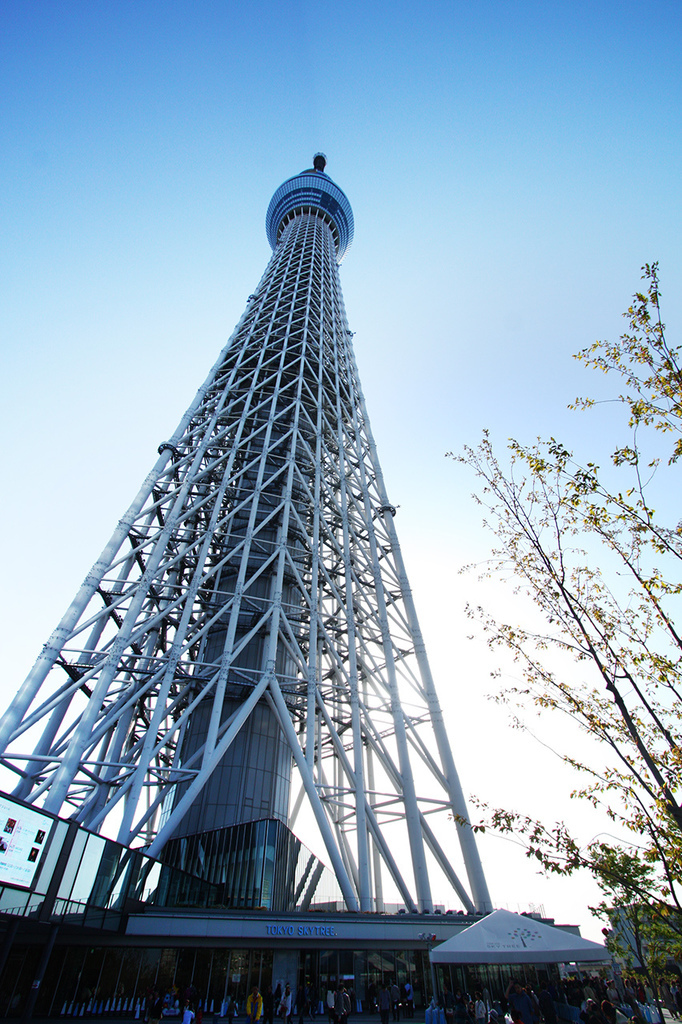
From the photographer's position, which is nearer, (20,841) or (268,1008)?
(20,841)

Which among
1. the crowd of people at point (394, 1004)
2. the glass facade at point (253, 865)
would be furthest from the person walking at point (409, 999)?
the glass facade at point (253, 865)

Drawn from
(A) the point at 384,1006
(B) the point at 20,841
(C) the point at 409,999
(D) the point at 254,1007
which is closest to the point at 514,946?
(A) the point at 384,1006

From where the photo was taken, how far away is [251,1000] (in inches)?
515

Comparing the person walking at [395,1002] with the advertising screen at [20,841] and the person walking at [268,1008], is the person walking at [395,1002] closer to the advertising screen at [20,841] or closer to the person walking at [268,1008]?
the person walking at [268,1008]

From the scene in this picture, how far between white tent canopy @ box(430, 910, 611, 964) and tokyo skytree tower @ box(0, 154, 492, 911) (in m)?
2.63

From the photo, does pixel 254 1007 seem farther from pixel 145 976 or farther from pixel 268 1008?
pixel 145 976

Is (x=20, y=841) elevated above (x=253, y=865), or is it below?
below

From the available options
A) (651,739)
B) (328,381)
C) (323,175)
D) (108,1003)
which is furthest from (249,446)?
(323,175)

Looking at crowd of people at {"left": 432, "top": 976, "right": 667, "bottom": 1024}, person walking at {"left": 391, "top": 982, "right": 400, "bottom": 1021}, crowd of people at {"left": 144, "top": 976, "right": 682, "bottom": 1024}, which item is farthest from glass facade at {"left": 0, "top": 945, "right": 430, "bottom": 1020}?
crowd of people at {"left": 432, "top": 976, "right": 667, "bottom": 1024}

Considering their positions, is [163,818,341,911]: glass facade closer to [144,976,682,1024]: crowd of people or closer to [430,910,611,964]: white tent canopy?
[144,976,682,1024]: crowd of people

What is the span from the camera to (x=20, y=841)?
11742 millimetres

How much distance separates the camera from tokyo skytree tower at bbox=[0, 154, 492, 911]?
66.8ft

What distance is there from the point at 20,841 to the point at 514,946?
37.7ft

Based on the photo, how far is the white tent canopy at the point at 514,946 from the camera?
12.2 meters
